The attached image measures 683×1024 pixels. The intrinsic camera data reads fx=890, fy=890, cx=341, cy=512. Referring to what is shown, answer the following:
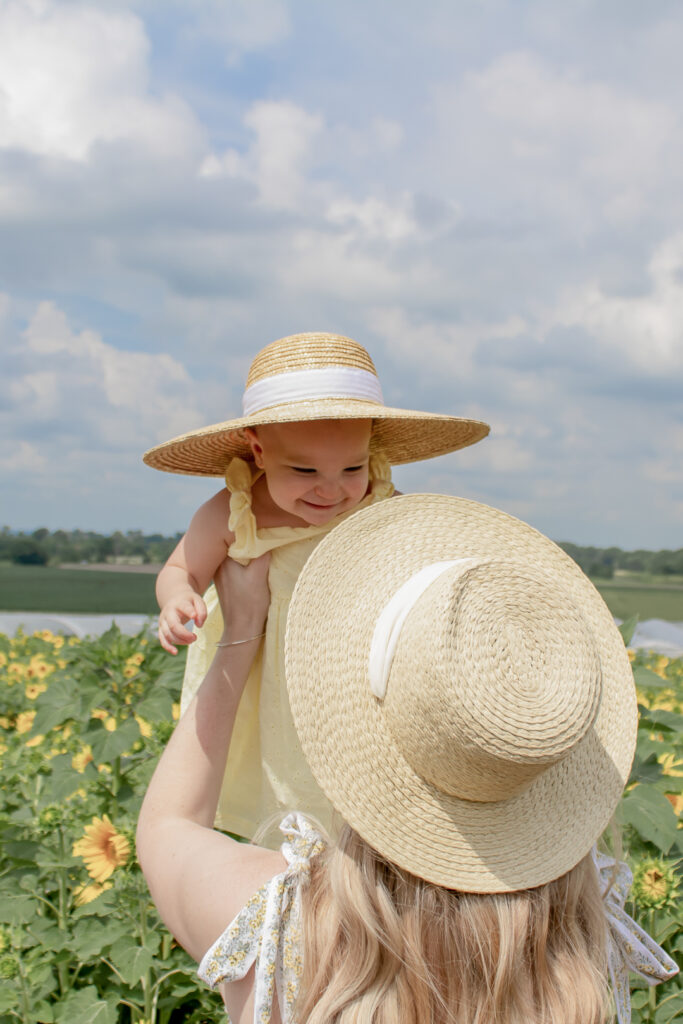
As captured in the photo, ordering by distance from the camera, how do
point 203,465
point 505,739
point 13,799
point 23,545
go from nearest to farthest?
point 505,739 → point 203,465 → point 13,799 → point 23,545

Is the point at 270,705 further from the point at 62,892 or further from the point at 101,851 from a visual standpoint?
the point at 62,892

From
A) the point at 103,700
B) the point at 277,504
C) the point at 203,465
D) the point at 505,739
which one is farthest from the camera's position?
the point at 103,700

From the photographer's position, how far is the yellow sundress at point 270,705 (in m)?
1.74

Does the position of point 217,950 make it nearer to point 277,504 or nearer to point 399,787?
point 399,787

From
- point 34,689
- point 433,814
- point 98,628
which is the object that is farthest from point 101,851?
point 98,628

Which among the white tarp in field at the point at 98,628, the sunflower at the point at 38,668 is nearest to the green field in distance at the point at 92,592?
the white tarp in field at the point at 98,628

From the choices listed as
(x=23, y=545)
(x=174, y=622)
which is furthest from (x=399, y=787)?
(x=23, y=545)

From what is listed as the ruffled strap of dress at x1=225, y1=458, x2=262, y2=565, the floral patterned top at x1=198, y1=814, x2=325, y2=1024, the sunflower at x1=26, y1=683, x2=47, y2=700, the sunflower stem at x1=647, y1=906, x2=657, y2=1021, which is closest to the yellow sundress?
the ruffled strap of dress at x1=225, y1=458, x2=262, y2=565

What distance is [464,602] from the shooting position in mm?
984

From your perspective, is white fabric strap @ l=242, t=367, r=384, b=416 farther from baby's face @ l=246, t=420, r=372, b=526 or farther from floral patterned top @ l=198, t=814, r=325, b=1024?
floral patterned top @ l=198, t=814, r=325, b=1024

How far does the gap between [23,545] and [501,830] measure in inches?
688

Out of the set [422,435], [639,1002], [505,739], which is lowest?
[639,1002]

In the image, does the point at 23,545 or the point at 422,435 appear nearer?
the point at 422,435

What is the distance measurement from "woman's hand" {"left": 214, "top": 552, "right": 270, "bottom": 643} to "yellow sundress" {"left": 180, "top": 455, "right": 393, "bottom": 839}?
0.02m
